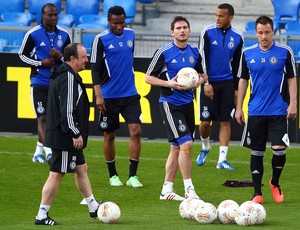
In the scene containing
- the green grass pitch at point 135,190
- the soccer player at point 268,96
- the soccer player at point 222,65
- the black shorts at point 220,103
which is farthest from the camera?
the black shorts at point 220,103

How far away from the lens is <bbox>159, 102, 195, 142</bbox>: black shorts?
42.2 feet

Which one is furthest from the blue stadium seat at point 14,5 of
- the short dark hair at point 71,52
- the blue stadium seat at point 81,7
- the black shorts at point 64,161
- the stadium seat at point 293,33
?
the black shorts at point 64,161

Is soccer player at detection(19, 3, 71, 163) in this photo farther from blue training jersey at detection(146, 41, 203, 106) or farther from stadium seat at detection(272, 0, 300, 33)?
stadium seat at detection(272, 0, 300, 33)

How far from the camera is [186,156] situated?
12.7 meters

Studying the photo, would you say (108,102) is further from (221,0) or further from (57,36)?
(221,0)

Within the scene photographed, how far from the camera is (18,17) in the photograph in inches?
980

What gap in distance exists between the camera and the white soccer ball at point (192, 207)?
10992 millimetres

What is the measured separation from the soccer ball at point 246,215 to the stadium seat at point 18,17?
48.4ft

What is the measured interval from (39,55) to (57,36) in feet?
1.30

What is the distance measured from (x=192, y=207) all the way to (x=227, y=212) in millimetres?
433

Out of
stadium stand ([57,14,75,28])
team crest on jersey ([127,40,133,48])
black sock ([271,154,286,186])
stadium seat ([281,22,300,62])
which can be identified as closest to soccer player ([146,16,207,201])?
black sock ([271,154,286,186])

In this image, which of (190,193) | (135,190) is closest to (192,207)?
(190,193)

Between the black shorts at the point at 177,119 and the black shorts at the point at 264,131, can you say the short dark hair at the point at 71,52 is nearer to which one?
the black shorts at the point at 177,119

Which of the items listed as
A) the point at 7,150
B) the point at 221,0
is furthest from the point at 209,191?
the point at 221,0
